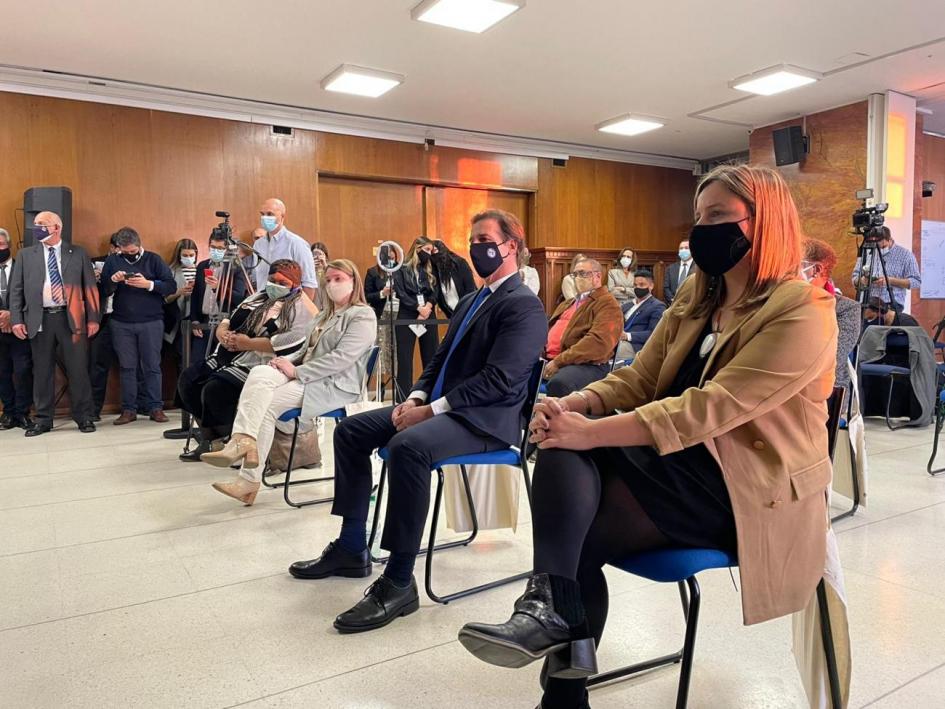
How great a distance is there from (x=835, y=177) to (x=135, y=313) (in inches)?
256

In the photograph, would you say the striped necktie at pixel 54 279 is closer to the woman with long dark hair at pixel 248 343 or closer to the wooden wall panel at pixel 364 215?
the woman with long dark hair at pixel 248 343

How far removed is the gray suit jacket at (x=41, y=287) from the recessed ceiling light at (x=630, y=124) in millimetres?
5075

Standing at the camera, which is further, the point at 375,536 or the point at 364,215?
the point at 364,215

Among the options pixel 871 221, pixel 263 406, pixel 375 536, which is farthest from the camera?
pixel 871 221

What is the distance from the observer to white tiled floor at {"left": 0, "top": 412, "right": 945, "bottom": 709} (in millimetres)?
1745

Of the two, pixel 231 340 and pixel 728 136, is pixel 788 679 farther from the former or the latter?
pixel 728 136

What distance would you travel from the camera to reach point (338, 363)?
331 centimetres

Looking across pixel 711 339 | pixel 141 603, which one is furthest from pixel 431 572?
pixel 711 339

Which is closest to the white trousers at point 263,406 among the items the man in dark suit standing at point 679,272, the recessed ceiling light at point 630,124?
the man in dark suit standing at point 679,272

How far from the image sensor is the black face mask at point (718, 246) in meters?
1.52

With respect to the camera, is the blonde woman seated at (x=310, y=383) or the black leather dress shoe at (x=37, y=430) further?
the black leather dress shoe at (x=37, y=430)

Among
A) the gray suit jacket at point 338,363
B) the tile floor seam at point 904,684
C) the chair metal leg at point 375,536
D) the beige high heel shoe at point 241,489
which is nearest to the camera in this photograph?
the tile floor seam at point 904,684

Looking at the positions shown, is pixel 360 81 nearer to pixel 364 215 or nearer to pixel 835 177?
pixel 364 215

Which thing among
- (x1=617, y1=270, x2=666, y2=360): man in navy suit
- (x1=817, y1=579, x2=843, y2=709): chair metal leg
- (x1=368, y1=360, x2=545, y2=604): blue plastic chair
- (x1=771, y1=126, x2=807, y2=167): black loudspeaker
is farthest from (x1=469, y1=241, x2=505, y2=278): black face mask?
(x1=771, y1=126, x2=807, y2=167): black loudspeaker
